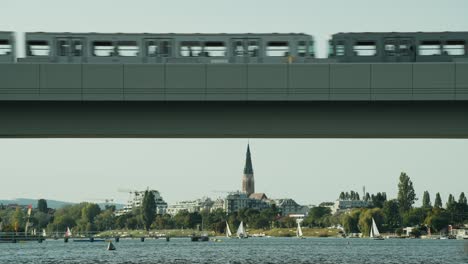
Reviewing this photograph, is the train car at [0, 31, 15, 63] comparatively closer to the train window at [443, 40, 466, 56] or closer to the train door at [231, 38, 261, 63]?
the train door at [231, 38, 261, 63]

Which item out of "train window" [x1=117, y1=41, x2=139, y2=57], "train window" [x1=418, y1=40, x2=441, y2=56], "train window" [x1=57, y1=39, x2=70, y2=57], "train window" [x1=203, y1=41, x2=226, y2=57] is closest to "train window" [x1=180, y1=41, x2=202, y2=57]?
"train window" [x1=203, y1=41, x2=226, y2=57]

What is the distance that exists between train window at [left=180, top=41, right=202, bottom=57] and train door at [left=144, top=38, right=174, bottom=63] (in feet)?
2.40

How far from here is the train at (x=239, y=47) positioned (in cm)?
5919

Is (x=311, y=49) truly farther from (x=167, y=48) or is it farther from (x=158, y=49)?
(x=158, y=49)

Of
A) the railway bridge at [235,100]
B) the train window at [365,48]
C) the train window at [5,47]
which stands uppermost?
the train window at [365,48]

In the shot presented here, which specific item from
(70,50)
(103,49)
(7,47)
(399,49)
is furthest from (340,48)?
(7,47)

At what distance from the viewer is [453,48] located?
59625 mm

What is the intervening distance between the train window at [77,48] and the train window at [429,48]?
22303mm

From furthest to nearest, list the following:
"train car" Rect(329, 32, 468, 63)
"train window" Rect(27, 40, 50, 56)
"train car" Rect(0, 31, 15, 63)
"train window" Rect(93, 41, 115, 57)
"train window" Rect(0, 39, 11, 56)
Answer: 1. "train window" Rect(93, 41, 115, 57)
2. "train car" Rect(329, 32, 468, 63)
3. "train window" Rect(27, 40, 50, 56)
4. "train window" Rect(0, 39, 11, 56)
5. "train car" Rect(0, 31, 15, 63)

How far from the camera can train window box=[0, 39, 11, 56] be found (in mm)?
56094

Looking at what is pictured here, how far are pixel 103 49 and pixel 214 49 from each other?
23.9ft

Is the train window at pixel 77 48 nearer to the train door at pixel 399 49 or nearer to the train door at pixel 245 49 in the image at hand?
the train door at pixel 245 49

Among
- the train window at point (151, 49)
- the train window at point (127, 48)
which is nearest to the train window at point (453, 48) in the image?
the train window at point (151, 49)

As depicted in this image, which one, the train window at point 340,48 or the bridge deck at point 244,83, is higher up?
the train window at point 340,48
